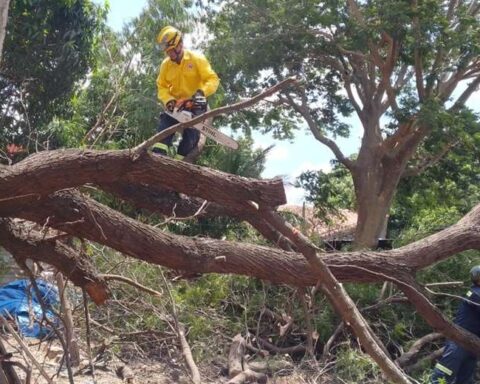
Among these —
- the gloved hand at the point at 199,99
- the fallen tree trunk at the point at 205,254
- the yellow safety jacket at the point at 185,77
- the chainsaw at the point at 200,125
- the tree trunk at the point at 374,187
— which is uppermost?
the tree trunk at the point at 374,187

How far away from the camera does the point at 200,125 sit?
5.27m

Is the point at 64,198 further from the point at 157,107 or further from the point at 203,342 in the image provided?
the point at 157,107

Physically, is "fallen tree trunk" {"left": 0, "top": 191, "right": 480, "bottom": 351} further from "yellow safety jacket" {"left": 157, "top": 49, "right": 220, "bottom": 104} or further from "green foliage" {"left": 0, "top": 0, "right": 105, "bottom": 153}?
"green foliage" {"left": 0, "top": 0, "right": 105, "bottom": 153}

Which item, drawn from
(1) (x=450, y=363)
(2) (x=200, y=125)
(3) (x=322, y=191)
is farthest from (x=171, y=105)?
(3) (x=322, y=191)

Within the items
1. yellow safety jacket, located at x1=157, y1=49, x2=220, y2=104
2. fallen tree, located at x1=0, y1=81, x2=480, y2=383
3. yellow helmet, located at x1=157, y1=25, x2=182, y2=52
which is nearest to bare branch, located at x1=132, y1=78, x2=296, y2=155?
fallen tree, located at x1=0, y1=81, x2=480, y2=383

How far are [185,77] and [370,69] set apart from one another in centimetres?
695

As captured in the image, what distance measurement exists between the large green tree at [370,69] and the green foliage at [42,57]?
398 cm

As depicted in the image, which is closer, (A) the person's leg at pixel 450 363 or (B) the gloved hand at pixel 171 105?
(B) the gloved hand at pixel 171 105

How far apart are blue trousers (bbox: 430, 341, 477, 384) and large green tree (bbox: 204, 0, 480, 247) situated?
4498 millimetres

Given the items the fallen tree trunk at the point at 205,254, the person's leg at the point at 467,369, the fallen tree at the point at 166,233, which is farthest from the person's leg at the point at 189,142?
the person's leg at the point at 467,369

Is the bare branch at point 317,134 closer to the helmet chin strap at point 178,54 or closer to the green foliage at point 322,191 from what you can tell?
the green foliage at point 322,191

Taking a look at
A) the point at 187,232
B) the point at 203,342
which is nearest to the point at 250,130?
the point at 187,232

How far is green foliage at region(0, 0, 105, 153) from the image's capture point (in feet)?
26.2

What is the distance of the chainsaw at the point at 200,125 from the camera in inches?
209
